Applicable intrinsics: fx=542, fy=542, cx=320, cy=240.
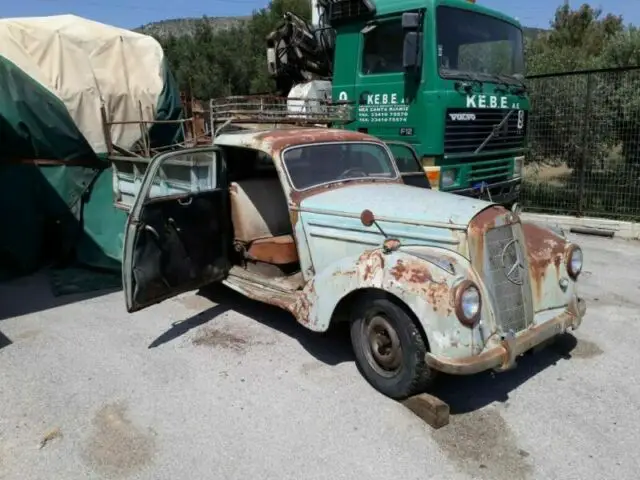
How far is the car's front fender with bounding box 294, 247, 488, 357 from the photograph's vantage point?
3.17 metres

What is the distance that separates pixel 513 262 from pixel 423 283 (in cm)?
73

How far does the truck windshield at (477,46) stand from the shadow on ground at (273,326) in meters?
3.38

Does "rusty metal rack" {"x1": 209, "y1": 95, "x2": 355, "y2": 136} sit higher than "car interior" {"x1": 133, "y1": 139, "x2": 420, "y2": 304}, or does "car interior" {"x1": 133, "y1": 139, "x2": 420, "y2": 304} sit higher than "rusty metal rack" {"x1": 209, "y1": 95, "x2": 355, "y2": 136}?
"rusty metal rack" {"x1": 209, "y1": 95, "x2": 355, "y2": 136}

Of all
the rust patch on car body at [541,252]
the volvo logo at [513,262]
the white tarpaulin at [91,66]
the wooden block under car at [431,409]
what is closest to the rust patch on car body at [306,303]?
the wooden block under car at [431,409]

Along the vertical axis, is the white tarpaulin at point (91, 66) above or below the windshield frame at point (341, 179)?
above

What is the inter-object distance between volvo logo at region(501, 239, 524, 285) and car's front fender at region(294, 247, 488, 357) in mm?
327

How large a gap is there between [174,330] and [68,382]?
3.50 feet

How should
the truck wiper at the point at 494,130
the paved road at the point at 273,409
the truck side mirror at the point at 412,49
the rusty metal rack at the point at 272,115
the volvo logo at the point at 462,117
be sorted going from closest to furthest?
the paved road at the point at 273,409 → the rusty metal rack at the point at 272,115 → the truck side mirror at the point at 412,49 → the volvo logo at the point at 462,117 → the truck wiper at the point at 494,130

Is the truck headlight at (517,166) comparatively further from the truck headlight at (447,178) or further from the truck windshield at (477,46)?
the truck headlight at (447,178)

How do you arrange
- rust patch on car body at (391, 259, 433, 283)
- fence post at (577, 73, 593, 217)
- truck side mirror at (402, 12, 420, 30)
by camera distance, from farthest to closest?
fence post at (577, 73, 593, 217) < truck side mirror at (402, 12, 420, 30) < rust patch on car body at (391, 259, 433, 283)

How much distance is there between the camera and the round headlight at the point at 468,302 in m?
3.11

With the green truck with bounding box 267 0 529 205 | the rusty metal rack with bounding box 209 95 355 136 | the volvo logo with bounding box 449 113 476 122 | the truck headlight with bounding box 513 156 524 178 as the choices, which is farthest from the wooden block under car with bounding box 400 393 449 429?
the truck headlight with bounding box 513 156 524 178

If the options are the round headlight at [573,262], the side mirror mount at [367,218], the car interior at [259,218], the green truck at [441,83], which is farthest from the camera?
the green truck at [441,83]

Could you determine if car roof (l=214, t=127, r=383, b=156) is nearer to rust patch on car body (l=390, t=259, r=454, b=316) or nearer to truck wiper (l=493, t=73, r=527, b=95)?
rust patch on car body (l=390, t=259, r=454, b=316)
